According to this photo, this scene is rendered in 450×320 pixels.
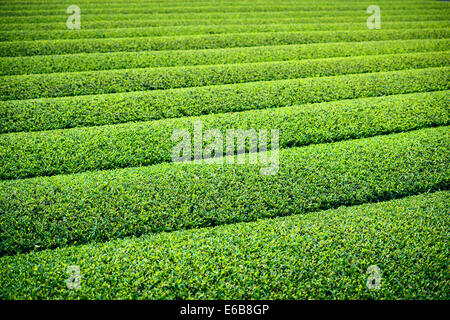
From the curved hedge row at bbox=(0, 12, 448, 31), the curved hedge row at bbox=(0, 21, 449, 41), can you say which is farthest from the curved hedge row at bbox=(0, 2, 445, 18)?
the curved hedge row at bbox=(0, 21, 449, 41)

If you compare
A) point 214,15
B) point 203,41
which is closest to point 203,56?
point 203,41

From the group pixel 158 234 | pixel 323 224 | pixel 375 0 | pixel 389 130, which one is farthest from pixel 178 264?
pixel 375 0

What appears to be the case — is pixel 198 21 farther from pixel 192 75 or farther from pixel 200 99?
pixel 200 99

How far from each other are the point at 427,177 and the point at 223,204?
3.46 m

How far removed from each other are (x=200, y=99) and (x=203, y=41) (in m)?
3.74

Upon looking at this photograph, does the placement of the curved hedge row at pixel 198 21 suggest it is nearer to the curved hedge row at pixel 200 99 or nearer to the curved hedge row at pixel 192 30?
the curved hedge row at pixel 192 30

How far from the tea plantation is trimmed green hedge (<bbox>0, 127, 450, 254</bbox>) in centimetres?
2

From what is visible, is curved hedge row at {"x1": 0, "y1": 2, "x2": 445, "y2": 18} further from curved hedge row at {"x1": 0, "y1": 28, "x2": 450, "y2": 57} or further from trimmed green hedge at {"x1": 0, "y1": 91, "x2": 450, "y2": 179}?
trimmed green hedge at {"x1": 0, "y1": 91, "x2": 450, "y2": 179}

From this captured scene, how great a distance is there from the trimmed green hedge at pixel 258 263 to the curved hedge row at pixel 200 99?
10.1 feet

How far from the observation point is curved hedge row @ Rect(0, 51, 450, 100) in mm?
6586

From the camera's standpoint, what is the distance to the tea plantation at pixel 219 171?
3301mm

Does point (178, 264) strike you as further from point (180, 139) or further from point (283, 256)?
point (180, 139)

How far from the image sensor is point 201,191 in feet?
14.3

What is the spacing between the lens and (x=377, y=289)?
10.5ft
